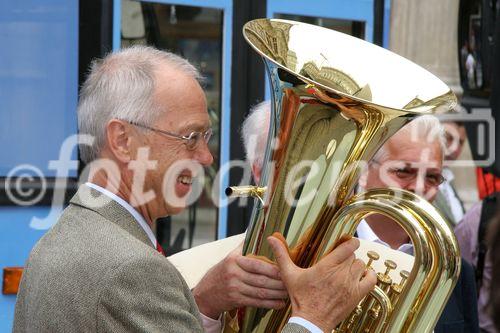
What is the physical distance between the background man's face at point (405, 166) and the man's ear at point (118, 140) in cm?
116

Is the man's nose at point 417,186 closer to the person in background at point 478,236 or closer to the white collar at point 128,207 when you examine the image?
the white collar at point 128,207

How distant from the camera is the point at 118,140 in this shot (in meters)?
2.02

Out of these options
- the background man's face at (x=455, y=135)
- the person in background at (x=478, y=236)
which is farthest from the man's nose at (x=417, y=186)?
the background man's face at (x=455, y=135)

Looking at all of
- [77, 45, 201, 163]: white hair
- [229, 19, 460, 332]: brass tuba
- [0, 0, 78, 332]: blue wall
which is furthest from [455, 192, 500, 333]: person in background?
[77, 45, 201, 163]: white hair

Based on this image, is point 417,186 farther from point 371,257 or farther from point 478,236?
point 478,236

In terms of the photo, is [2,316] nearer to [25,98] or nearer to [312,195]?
[25,98]

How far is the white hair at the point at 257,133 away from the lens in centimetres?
289

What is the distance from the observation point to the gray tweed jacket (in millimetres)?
1760

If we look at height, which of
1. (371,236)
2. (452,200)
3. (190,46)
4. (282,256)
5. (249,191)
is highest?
(190,46)

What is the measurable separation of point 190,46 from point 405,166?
135cm

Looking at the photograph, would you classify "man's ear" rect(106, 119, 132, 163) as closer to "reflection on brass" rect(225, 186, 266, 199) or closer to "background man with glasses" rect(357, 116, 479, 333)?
"reflection on brass" rect(225, 186, 266, 199)

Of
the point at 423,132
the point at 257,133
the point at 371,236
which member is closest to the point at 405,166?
the point at 423,132

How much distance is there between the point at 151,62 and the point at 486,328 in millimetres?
2580

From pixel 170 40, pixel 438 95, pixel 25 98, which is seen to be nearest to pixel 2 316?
pixel 25 98
